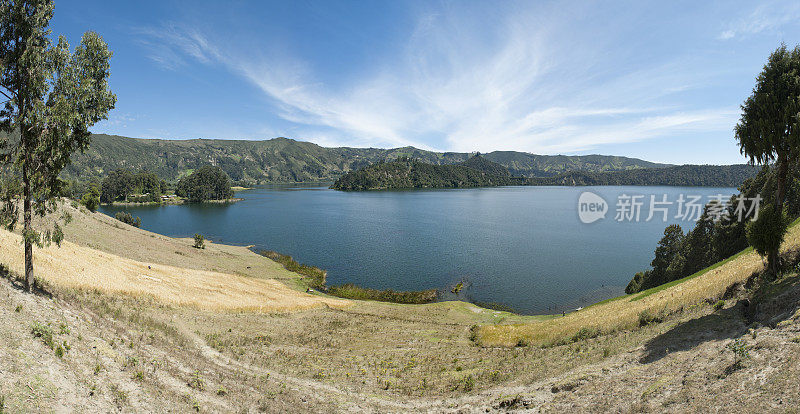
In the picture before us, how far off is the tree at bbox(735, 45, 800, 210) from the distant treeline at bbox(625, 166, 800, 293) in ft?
103

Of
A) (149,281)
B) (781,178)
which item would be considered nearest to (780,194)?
(781,178)

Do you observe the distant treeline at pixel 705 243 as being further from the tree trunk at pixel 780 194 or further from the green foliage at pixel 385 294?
the green foliage at pixel 385 294

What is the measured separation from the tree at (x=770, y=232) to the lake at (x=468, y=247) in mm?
33547

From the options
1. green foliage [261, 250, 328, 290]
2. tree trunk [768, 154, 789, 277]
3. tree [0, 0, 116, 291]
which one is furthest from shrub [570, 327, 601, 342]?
green foliage [261, 250, 328, 290]

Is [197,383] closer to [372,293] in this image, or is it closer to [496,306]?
[372,293]

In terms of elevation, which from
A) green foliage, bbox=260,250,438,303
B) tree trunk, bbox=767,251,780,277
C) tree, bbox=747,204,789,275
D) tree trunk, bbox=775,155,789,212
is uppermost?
tree trunk, bbox=775,155,789,212

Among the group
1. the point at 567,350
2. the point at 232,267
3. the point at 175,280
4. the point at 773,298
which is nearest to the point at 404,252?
the point at 232,267

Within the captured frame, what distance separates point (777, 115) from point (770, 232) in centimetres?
776

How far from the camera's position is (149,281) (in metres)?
35.8

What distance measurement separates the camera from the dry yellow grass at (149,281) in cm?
2652

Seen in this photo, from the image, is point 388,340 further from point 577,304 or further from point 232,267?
point 232,267

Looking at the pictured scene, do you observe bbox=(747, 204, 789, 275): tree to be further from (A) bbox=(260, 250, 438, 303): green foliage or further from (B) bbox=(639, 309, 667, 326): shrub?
(A) bbox=(260, 250, 438, 303): green foliage

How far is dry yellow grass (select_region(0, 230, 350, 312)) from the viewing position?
2652 centimetres

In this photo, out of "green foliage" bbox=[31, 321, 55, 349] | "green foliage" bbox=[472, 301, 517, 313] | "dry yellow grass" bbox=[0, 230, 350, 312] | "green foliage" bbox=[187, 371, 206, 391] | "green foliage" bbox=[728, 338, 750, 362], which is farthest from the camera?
"green foliage" bbox=[472, 301, 517, 313]
